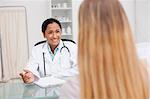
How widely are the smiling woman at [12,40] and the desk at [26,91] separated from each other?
243 centimetres

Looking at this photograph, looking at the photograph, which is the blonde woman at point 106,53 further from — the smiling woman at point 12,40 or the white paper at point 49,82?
the smiling woman at point 12,40

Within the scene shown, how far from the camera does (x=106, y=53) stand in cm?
97

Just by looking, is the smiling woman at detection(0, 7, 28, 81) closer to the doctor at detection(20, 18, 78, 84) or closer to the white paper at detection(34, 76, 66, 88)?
the doctor at detection(20, 18, 78, 84)

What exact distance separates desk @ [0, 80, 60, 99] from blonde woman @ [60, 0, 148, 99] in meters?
0.91

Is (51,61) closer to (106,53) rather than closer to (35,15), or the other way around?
(106,53)

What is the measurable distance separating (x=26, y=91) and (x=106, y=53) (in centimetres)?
123

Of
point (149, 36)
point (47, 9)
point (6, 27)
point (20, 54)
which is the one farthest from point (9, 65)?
point (149, 36)

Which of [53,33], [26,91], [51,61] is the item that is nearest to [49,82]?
[26,91]

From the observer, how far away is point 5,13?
15.1ft

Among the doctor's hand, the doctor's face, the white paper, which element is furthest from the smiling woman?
the white paper

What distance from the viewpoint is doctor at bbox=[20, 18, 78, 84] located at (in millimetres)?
2709

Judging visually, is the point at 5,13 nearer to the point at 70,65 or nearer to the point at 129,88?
the point at 70,65

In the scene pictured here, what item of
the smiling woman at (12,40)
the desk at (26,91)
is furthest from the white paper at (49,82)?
the smiling woman at (12,40)

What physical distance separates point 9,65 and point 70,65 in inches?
89.2
